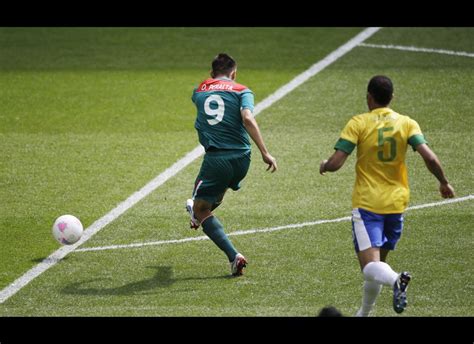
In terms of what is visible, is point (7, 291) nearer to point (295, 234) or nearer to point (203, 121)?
point (203, 121)

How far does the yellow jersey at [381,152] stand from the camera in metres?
8.07

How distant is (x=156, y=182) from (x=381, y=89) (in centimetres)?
515

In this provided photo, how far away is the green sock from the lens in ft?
31.8

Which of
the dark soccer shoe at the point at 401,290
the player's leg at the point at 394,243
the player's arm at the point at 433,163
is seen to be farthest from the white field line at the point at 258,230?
the dark soccer shoe at the point at 401,290

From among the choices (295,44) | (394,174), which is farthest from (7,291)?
(295,44)

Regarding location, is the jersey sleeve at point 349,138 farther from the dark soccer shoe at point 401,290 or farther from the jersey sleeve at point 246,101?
the jersey sleeve at point 246,101

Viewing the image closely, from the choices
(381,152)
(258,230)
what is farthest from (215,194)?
(381,152)

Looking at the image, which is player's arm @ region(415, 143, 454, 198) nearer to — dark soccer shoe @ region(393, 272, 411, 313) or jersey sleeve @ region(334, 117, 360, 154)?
jersey sleeve @ region(334, 117, 360, 154)

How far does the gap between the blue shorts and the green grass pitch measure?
0.77 metres

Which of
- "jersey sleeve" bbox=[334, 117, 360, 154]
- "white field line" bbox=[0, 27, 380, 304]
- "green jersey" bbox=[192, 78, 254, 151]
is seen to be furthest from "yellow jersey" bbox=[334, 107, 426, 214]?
"white field line" bbox=[0, 27, 380, 304]

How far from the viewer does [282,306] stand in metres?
8.84

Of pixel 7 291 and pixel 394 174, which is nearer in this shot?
pixel 394 174

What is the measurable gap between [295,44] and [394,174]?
985 cm

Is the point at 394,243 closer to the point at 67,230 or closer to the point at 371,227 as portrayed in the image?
the point at 371,227
